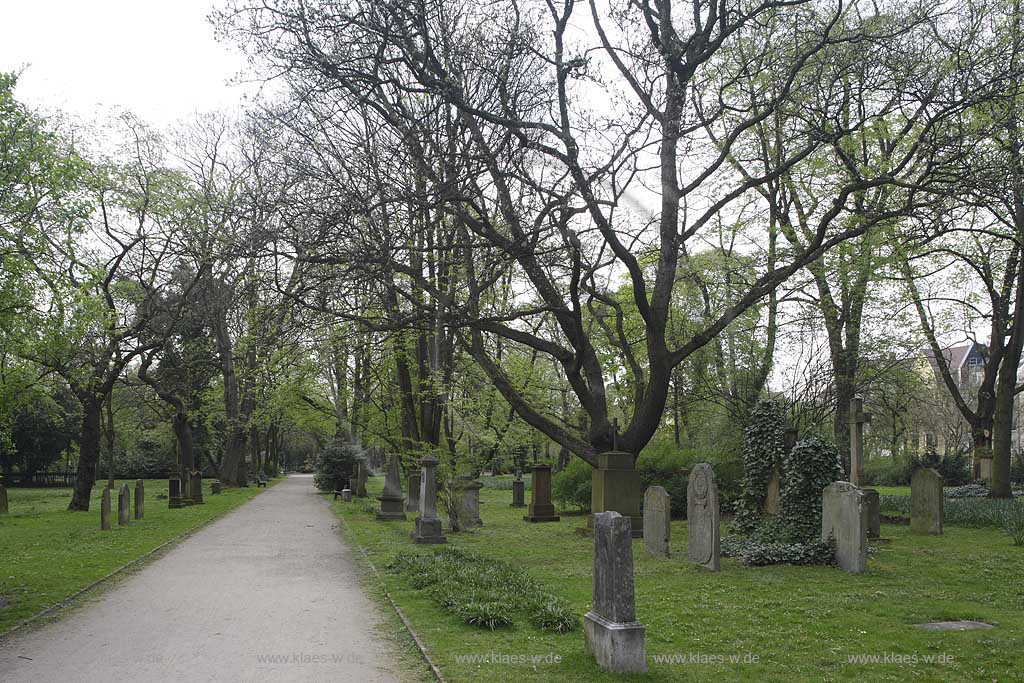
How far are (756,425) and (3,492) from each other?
21.7 metres

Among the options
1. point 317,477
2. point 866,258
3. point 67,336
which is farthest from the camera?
point 317,477

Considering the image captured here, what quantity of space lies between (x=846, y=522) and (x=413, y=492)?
44.2 feet

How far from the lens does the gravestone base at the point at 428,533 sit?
16.5 meters

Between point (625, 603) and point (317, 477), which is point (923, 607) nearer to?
point (625, 603)

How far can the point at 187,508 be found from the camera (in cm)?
2686

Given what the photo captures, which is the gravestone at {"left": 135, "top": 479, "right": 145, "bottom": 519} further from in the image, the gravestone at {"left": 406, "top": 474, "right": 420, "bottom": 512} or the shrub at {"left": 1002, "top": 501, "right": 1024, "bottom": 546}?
the shrub at {"left": 1002, "top": 501, "right": 1024, "bottom": 546}

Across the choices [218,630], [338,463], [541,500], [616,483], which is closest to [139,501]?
[541,500]

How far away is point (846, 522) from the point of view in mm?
12297

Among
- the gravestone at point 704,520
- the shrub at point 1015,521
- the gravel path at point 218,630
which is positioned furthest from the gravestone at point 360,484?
the shrub at point 1015,521

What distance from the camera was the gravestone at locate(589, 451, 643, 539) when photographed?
1647 cm

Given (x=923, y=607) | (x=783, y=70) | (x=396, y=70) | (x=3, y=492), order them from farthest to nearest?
(x=3, y=492) < (x=783, y=70) < (x=396, y=70) < (x=923, y=607)

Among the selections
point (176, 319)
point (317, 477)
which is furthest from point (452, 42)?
point (317, 477)

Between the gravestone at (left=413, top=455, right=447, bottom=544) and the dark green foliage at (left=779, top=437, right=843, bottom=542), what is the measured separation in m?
6.86

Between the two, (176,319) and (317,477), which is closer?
(176,319)
